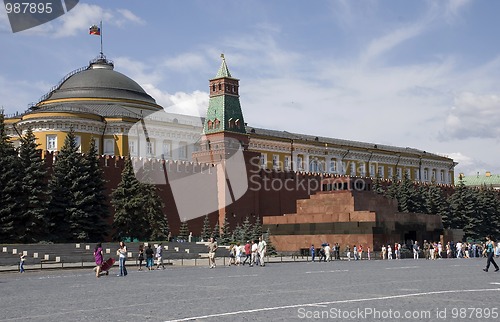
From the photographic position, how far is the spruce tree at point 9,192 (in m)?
30.3

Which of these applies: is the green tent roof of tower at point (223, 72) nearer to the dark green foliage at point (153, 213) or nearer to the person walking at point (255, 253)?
the dark green foliage at point (153, 213)

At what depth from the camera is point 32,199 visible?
101ft

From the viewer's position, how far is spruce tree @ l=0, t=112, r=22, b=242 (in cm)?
3031

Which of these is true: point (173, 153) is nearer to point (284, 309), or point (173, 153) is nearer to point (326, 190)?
point (326, 190)

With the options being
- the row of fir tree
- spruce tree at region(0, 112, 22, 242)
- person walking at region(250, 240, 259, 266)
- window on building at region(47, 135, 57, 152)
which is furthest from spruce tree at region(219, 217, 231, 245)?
person walking at region(250, 240, 259, 266)

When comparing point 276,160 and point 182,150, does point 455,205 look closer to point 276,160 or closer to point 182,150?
point 276,160

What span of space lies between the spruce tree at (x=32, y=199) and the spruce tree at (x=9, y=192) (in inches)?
9.6

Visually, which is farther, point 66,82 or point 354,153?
point 354,153

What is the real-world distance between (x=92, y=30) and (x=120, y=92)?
792 cm

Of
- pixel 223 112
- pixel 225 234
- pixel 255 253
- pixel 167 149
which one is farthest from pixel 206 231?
pixel 255 253

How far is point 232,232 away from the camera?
47.2m

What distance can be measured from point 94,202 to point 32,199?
3837 millimetres

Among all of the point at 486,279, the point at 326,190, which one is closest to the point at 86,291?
the point at 486,279

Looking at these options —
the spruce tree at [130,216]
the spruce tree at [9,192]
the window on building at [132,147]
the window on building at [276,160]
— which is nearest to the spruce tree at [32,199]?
the spruce tree at [9,192]
